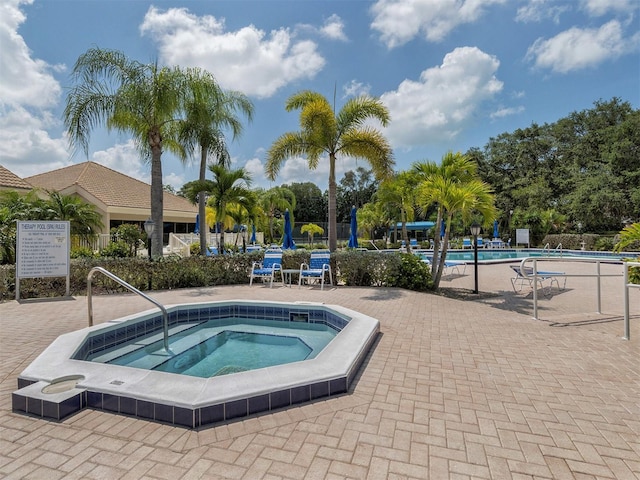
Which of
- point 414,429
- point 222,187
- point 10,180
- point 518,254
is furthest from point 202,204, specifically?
point 518,254

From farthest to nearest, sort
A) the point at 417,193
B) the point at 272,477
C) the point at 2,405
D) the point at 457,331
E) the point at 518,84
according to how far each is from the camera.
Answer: the point at 518,84 → the point at 417,193 → the point at 457,331 → the point at 2,405 → the point at 272,477

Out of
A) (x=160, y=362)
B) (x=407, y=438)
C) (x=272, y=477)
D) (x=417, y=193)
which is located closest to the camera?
(x=272, y=477)

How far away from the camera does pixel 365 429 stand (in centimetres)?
271

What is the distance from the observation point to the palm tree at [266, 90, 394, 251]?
11.2 metres

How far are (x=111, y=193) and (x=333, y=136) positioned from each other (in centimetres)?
1744

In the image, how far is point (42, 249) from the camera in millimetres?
8484

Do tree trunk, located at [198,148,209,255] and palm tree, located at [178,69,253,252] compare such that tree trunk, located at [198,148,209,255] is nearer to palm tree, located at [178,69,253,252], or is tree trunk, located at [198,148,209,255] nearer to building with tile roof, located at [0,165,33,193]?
palm tree, located at [178,69,253,252]

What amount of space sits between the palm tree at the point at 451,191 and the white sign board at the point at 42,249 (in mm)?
9354

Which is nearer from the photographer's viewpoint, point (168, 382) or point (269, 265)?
point (168, 382)

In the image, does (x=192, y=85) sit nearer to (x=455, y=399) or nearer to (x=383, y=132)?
(x=383, y=132)

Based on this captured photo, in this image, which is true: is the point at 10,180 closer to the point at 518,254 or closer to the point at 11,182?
the point at 11,182

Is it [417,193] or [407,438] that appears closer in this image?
[407,438]

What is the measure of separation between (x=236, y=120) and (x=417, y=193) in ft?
24.8

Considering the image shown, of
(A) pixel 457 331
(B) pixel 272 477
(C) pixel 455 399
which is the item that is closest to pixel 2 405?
(B) pixel 272 477
